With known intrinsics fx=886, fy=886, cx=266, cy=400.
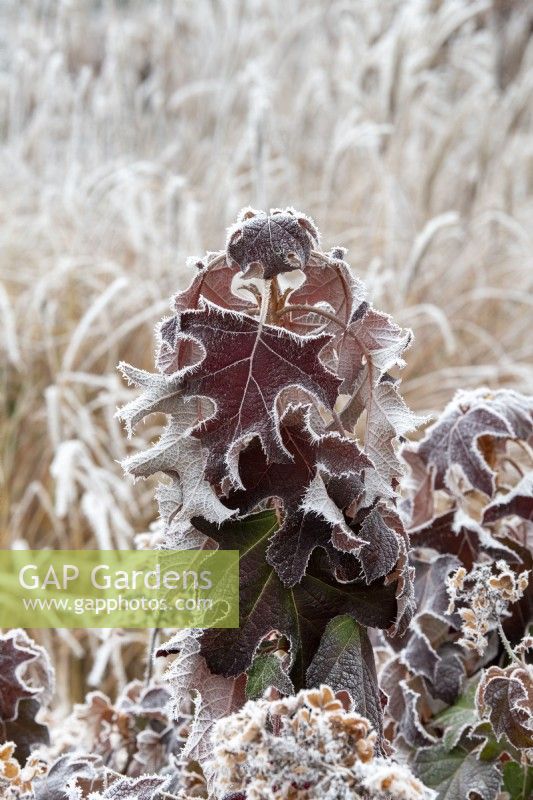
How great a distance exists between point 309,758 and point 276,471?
0.16 meters

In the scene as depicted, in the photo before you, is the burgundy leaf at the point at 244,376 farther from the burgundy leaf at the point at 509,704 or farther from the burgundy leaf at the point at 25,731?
the burgundy leaf at the point at 25,731

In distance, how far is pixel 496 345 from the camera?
6.84ft

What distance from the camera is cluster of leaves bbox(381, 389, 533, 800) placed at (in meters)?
0.58

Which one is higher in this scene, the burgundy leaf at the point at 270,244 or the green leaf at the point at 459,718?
the burgundy leaf at the point at 270,244

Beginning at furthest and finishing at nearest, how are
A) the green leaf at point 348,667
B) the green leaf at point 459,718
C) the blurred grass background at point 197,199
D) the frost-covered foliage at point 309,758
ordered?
the blurred grass background at point 197,199 < the green leaf at point 459,718 < the green leaf at point 348,667 < the frost-covered foliage at point 309,758

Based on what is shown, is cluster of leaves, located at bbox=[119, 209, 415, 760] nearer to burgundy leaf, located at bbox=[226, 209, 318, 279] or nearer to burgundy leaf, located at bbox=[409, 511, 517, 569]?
burgundy leaf, located at bbox=[226, 209, 318, 279]

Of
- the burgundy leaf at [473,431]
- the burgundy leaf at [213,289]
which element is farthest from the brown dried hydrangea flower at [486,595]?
the burgundy leaf at [213,289]

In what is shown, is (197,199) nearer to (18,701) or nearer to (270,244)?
(18,701)

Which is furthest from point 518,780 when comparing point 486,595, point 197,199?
point 197,199

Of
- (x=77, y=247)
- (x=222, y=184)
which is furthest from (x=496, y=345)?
(x=77, y=247)

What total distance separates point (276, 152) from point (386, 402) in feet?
8.81

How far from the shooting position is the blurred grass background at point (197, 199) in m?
1.87

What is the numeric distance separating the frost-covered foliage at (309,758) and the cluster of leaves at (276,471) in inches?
3.6

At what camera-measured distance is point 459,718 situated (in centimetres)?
63
